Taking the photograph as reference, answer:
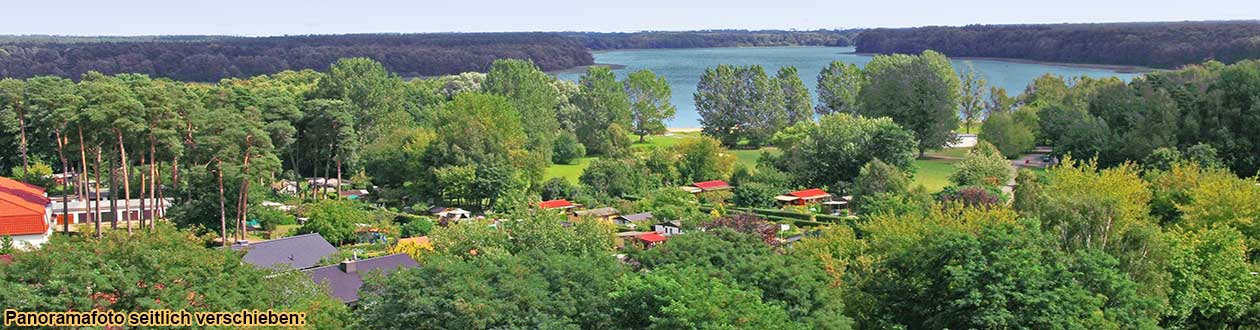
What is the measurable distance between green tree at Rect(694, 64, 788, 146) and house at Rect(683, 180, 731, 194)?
15.4m

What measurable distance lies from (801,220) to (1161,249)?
595 inches

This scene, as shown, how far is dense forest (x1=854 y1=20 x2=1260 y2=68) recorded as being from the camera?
10744cm

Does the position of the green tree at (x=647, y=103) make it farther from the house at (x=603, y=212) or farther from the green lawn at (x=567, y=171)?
the house at (x=603, y=212)

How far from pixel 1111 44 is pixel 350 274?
112 metres

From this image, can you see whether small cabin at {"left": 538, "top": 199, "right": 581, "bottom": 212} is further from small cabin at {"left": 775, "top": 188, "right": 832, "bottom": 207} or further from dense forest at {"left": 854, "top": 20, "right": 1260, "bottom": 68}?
dense forest at {"left": 854, "top": 20, "right": 1260, "bottom": 68}

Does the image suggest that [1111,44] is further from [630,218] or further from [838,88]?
[630,218]

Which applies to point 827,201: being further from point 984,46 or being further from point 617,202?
point 984,46

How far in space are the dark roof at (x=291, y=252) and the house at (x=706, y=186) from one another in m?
15.5

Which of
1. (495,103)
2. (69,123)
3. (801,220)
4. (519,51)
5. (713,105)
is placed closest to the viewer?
(69,123)

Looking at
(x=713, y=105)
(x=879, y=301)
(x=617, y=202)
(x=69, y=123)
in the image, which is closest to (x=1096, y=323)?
(x=879, y=301)

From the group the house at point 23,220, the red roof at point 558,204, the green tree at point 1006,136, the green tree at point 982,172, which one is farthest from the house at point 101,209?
the green tree at point 1006,136

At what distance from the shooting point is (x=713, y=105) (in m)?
58.1

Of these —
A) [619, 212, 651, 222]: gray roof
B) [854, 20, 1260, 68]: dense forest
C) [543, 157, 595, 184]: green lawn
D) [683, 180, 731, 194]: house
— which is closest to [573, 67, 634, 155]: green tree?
[543, 157, 595, 184]: green lawn

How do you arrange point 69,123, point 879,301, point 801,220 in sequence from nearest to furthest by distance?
1. point 879,301
2. point 69,123
3. point 801,220
